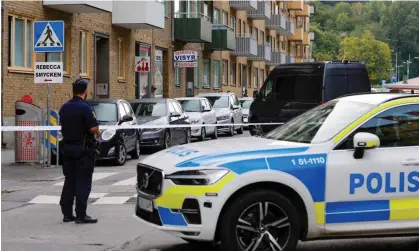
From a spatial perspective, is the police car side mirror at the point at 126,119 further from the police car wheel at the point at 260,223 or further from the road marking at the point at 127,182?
the police car wheel at the point at 260,223

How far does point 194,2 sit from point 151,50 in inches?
319

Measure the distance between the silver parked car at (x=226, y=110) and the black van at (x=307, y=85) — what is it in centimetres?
1028

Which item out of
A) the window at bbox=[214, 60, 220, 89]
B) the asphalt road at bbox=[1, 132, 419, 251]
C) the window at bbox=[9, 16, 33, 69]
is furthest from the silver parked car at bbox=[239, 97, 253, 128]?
the asphalt road at bbox=[1, 132, 419, 251]

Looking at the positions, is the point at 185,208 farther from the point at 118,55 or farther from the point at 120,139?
the point at 118,55

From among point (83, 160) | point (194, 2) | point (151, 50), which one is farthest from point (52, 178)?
point (194, 2)

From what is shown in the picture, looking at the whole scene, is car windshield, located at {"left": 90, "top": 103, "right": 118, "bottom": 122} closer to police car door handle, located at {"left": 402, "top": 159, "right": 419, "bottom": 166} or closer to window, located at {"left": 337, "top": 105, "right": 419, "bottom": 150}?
window, located at {"left": 337, "top": 105, "right": 419, "bottom": 150}

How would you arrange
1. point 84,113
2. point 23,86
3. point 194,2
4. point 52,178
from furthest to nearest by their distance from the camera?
1. point 194,2
2. point 23,86
3. point 52,178
4. point 84,113

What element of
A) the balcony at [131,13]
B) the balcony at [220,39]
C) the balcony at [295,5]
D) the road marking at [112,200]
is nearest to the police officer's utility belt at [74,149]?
the road marking at [112,200]

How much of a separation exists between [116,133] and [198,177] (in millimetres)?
10611

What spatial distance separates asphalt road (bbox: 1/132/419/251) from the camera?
8.02 meters

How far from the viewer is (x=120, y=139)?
1731 cm

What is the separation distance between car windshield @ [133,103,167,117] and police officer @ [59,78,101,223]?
38.3 ft

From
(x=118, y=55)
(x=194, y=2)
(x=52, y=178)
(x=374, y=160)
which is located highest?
(x=194, y=2)

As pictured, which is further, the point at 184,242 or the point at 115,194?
the point at 115,194
